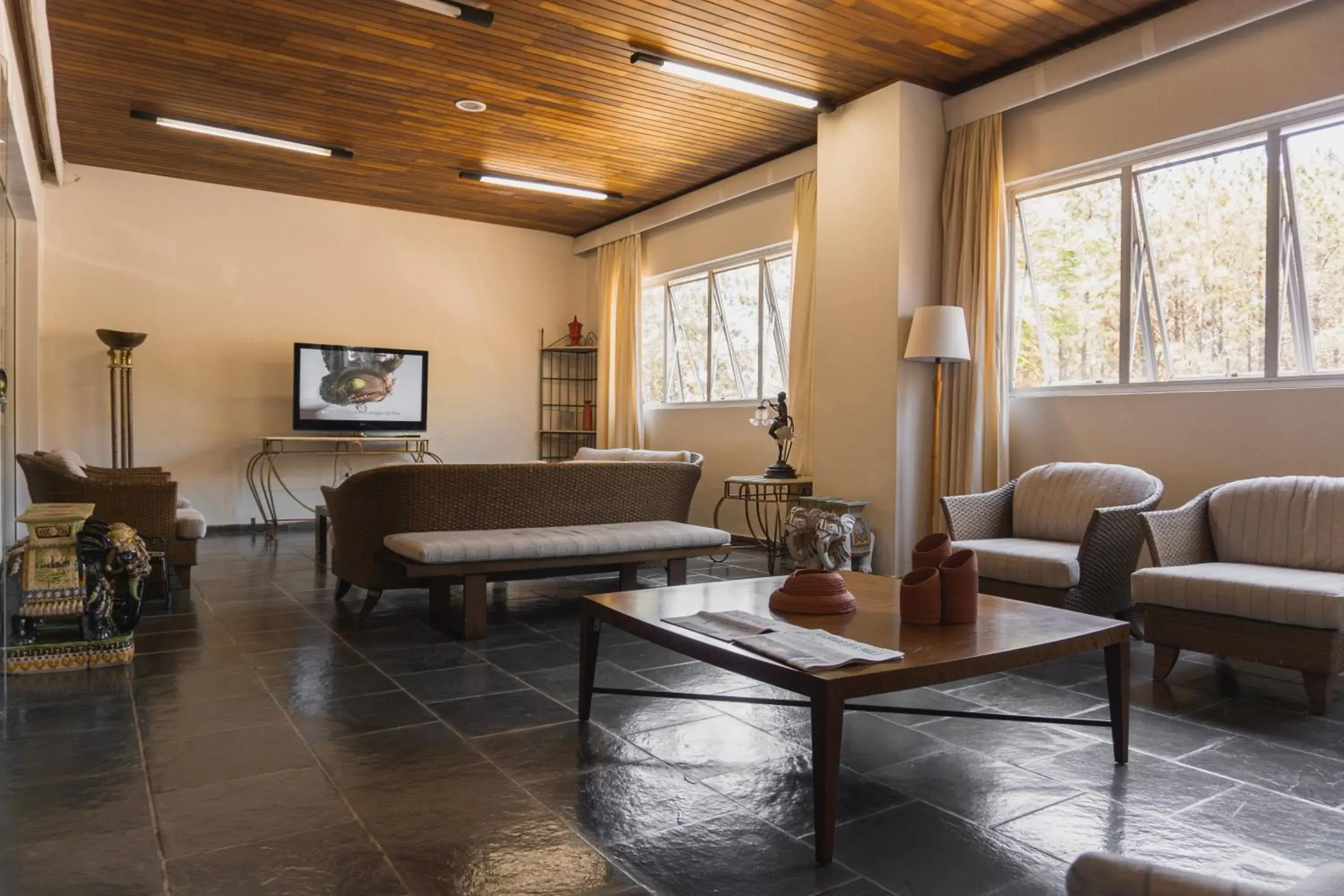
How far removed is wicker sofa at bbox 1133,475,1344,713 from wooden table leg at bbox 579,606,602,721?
2.10 metres

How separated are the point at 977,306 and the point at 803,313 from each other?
1.57m

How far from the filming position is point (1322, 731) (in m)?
2.73

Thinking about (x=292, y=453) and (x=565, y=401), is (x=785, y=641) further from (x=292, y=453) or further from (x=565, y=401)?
(x=565, y=401)

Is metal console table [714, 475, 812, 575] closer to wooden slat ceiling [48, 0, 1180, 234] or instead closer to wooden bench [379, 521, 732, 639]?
wooden bench [379, 521, 732, 639]

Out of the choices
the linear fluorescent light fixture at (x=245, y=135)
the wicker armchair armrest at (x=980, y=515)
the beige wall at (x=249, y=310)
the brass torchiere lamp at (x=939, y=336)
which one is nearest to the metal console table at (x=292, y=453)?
the beige wall at (x=249, y=310)

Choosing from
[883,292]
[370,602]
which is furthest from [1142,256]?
[370,602]

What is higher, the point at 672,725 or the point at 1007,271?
the point at 1007,271

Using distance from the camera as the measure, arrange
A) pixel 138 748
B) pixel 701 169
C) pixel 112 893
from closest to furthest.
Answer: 1. pixel 112 893
2. pixel 138 748
3. pixel 701 169

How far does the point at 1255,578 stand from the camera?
313 centimetres

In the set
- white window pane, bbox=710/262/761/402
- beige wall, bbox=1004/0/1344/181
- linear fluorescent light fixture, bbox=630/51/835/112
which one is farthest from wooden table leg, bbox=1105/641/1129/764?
white window pane, bbox=710/262/761/402

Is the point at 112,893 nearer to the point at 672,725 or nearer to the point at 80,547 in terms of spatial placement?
the point at 672,725

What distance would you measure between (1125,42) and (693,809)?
4.39 meters

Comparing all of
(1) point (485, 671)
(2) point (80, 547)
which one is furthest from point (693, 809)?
(2) point (80, 547)

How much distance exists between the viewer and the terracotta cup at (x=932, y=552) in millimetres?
2566
